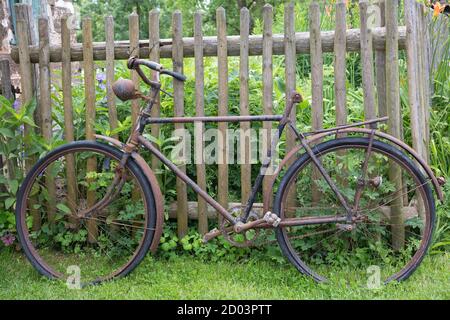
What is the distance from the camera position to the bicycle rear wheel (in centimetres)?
358

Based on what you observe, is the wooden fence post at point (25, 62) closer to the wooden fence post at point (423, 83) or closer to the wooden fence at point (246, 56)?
the wooden fence at point (246, 56)

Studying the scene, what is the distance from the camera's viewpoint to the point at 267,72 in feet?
12.0

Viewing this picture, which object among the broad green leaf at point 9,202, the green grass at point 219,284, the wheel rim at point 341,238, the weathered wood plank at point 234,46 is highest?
the weathered wood plank at point 234,46

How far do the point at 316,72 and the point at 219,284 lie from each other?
1.40m

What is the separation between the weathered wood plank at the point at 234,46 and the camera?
360cm

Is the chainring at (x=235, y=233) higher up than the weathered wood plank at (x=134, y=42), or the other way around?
the weathered wood plank at (x=134, y=42)

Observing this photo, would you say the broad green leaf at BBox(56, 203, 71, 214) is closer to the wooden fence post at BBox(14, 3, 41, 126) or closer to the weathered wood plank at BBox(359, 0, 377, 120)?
the wooden fence post at BBox(14, 3, 41, 126)

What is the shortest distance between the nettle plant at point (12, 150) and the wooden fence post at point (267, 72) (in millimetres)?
1400

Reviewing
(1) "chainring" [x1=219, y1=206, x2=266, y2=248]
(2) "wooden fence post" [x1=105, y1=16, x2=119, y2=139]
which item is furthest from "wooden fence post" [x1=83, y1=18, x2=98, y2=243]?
(1) "chainring" [x1=219, y1=206, x2=266, y2=248]

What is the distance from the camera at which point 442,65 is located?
4.56m

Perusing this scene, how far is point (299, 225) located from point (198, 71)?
3.81ft

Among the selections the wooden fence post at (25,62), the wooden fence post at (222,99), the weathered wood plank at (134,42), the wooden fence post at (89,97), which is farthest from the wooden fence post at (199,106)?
the wooden fence post at (25,62)

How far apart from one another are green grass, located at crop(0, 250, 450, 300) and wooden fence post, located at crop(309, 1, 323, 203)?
0.59 metres

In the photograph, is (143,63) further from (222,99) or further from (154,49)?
(222,99)
